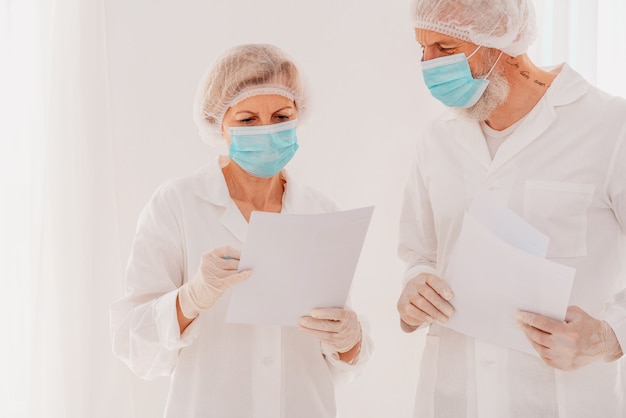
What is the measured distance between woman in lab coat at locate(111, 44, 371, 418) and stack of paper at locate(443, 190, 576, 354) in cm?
29

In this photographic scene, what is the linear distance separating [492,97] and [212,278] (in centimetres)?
92

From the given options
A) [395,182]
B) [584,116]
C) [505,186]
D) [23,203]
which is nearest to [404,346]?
[395,182]

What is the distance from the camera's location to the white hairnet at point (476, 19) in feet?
6.05

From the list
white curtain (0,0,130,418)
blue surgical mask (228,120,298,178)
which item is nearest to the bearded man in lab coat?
blue surgical mask (228,120,298,178)

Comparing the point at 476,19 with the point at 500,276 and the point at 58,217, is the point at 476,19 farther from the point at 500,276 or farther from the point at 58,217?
the point at 58,217

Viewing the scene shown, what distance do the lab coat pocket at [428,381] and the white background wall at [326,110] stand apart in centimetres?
68

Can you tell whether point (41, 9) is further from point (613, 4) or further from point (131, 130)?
point (613, 4)

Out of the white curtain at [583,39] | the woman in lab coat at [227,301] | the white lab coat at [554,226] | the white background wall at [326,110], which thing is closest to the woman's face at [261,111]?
the woman in lab coat at [227,301]

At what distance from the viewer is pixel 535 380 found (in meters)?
1.77

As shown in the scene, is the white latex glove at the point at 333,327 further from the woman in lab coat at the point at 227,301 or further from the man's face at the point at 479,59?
the man's face at the point at 479,59

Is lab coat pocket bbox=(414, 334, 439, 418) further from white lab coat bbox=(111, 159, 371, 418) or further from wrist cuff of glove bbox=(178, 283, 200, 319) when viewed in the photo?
wrist cuff of glove bbox=(178, 283, 200, 319)

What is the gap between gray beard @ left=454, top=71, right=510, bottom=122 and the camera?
187 centimetres

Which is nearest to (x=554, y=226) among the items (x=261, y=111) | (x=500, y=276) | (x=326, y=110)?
(x=500, y=276)

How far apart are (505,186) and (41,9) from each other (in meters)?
1.56
